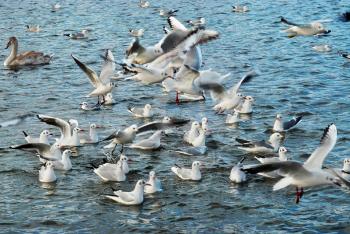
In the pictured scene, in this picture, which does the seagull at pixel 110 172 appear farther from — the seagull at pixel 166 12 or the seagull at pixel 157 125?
the seagull at pixel 166 12

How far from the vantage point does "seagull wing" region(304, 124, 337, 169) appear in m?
12.7

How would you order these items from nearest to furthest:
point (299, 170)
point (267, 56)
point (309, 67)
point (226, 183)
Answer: point (299, 170), point (226, 183), point (309, 67), point (267, 56)

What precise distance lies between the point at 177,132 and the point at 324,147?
660cm

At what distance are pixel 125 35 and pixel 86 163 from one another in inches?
654

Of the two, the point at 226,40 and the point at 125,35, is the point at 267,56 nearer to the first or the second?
the point at 226,40

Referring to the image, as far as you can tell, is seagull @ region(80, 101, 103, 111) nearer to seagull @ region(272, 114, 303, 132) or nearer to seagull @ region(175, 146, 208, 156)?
seagull @ region(175, 146, 208, 156)

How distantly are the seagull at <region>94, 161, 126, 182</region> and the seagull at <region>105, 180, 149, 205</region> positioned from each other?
1144mm

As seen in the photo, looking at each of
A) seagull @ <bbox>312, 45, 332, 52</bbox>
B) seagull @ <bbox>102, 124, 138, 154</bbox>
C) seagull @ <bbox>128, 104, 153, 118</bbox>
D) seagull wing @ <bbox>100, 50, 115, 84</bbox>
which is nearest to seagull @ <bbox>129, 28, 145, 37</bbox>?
seagull @ <bbox>312, 45, 332, 52</bbox>

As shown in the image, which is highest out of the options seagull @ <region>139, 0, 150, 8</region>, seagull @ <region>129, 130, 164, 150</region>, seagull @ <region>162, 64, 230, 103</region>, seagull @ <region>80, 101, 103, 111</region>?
seagull @ <region>162, 64, 230, 103</region>

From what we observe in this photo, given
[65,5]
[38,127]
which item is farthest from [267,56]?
[65,5]

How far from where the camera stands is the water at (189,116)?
1357 centimetres

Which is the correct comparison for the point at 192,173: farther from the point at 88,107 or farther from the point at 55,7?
the point at 55,7

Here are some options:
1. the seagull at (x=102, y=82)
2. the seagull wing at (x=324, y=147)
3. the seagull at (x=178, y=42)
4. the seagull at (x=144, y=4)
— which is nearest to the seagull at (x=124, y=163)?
the seagull at (x=178, y=42)

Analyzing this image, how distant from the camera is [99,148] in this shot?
17.8m
